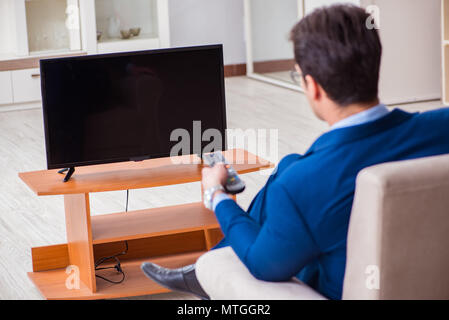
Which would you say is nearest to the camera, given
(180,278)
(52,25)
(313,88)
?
(313,88)

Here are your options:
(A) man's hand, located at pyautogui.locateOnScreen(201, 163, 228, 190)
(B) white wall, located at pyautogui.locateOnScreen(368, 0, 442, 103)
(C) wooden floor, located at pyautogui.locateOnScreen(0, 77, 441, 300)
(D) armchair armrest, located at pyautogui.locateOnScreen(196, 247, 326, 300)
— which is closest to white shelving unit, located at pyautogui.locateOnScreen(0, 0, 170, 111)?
(C) wooden floor, located at pyautogui.locateOnScreen(0, 77, 441, 300)

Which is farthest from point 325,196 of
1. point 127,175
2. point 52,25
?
point 52,25

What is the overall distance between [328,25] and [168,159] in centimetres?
146

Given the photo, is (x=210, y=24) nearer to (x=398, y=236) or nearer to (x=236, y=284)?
(x=236, y=284)

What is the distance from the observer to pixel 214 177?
181 cm

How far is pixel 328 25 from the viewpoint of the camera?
4.89 feet

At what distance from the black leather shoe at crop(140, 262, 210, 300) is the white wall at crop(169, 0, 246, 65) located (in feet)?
17.8

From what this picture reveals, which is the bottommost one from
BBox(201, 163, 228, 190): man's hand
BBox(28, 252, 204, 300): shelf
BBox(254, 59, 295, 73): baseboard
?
BBox(28, 252, 204, 300): shelf

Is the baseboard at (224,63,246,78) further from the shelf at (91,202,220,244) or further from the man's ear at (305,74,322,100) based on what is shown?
the man's ear at (305,74,322,100)

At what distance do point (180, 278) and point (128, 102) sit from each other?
699 mm

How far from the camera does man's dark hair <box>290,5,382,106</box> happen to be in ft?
4.88

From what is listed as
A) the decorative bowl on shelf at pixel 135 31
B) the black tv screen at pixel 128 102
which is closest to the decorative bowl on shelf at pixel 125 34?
the decorative bowl on shelf at pixel 135 31

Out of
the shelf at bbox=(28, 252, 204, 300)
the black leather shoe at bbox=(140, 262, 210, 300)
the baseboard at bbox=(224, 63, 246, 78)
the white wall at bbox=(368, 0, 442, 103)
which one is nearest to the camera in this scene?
the black leather shoe at bbox=(140, 262, 210, 300)
